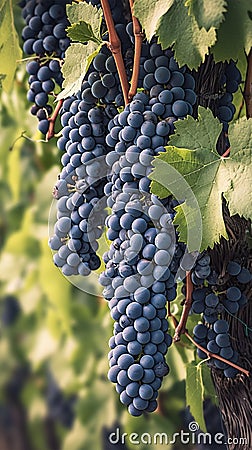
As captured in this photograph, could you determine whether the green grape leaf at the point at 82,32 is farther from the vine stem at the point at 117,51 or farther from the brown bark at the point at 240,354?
the brown bark at the point at 240,354

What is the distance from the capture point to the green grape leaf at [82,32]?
24.0 inches

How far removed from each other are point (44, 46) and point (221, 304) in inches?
12.1

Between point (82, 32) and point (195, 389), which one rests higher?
point (82, 32)

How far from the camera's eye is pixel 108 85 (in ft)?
2.08

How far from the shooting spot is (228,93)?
2.20 ft

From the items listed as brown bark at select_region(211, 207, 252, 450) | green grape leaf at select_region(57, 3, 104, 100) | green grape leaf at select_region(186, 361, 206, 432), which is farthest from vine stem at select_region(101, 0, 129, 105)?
green grape leaf at select_region(186, 361, 206, 432)

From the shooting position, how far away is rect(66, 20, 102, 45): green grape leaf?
611 mm

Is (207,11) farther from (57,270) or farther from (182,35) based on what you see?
(57,270)

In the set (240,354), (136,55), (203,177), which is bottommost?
(240,354)
